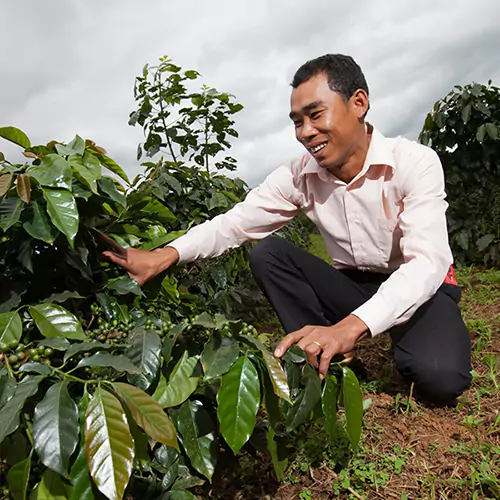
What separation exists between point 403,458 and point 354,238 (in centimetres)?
86

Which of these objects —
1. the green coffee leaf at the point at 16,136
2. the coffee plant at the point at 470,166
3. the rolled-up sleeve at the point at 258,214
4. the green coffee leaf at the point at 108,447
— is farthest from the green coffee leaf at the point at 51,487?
the coffee plant at the point at 470,166

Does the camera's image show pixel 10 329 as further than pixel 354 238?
No

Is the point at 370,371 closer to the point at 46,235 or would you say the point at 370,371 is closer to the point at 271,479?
the point at 271,479

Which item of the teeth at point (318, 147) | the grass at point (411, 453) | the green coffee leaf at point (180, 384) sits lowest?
the grass at point (411, 453)

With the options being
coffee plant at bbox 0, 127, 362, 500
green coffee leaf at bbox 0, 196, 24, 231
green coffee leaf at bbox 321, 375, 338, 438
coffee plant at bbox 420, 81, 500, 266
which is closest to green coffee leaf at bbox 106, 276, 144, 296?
coffee plant at bbox 0, 127, 362, 500

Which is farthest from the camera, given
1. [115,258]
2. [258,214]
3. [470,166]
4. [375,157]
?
[470,166]

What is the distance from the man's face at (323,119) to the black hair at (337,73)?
0.07ft

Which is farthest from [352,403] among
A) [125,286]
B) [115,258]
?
[115,258]

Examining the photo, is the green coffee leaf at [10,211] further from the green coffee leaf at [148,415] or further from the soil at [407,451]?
the soil at [407,451]

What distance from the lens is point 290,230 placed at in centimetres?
375

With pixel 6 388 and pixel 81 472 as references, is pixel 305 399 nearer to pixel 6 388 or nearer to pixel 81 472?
pixel 81 472

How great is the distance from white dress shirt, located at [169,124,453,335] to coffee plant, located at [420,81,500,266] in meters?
2.72

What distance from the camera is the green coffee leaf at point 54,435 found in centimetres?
76

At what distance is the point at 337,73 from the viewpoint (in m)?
1.73
